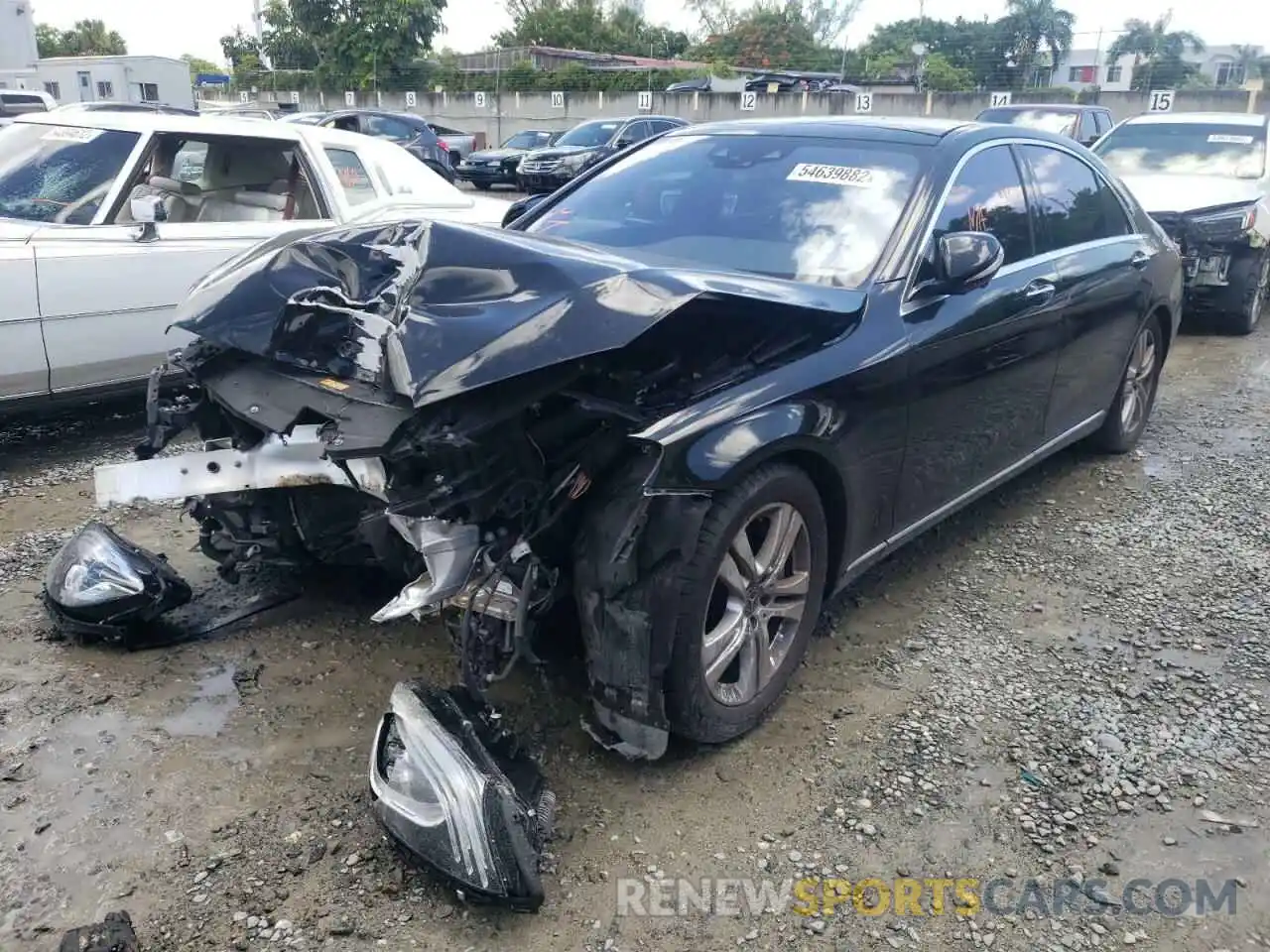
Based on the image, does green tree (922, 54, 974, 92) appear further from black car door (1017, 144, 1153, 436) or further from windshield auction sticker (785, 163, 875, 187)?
windshield auction sticker (785, 163, 875, 187)

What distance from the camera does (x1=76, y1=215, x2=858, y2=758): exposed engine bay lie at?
252 cm

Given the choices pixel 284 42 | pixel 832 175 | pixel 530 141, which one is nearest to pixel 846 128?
pixel 832 175

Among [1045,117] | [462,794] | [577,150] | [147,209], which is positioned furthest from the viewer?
[577,150]

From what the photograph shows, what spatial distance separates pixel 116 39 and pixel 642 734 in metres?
84.5

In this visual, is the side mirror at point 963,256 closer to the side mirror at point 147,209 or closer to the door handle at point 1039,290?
the door handle at point 1039,290

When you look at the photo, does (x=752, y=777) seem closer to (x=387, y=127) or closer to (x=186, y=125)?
(x=186, y=125)

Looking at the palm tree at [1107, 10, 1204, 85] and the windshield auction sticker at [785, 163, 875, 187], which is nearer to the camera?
the windshield auction sticker at [785, 163, 875, 187]

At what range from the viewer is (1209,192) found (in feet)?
29.0

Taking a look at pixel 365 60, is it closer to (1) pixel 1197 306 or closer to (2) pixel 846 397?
(1) pixel 1197 306

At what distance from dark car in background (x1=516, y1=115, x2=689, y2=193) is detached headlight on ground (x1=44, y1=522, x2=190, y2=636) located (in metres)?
16.3

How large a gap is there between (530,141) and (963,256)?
21790 millimetres

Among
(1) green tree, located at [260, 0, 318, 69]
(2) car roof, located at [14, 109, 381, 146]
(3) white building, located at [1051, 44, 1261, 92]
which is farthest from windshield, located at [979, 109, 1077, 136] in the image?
(1) green tree, located at [260, 0, 318, 69]

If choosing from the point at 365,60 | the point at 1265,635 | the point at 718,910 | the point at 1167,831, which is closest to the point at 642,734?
the point at 718,910

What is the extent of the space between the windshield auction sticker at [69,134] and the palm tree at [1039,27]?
115 ft
